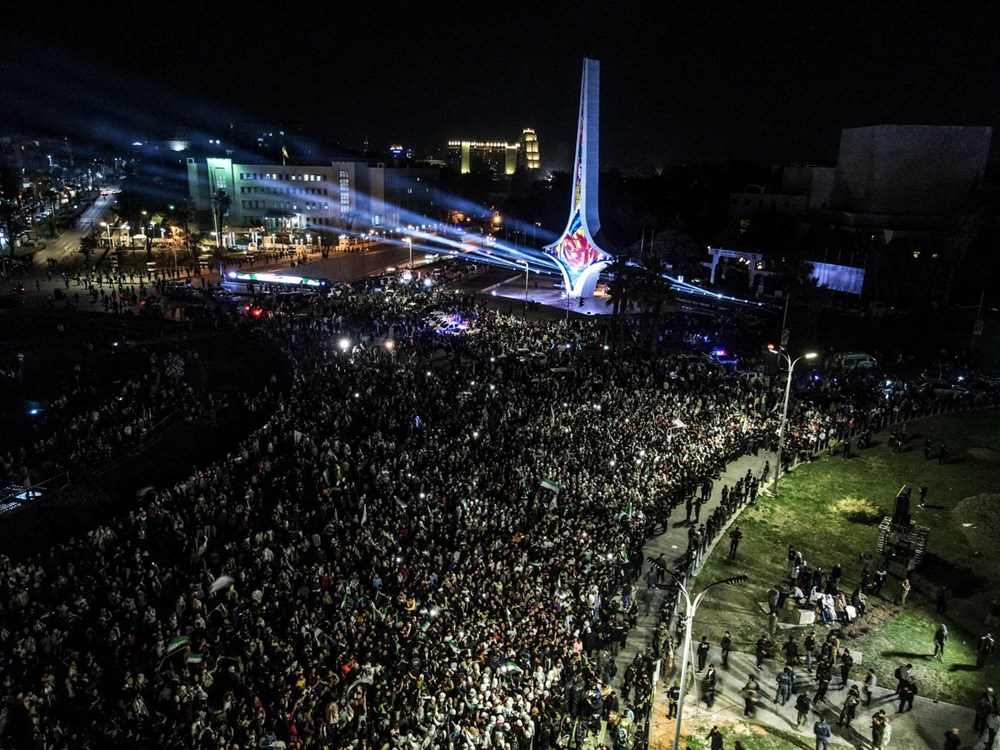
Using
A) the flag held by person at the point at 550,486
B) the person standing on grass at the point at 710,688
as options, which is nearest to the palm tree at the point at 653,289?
the flag held by person at the point at 550,486

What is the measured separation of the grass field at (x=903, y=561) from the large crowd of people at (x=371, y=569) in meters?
2.16

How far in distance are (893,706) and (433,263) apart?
67636 mm

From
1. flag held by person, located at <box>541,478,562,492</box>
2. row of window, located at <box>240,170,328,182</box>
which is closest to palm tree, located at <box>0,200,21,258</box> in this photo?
row of window, located at <box>240,170,328,182</box>

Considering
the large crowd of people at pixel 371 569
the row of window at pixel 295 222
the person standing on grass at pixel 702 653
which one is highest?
the row of window at pixel 295 222

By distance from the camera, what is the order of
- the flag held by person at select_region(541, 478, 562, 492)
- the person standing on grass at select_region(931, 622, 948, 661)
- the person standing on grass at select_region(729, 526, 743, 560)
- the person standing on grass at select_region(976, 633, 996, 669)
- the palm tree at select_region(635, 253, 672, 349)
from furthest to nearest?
the palm tree at select_region(635, 253, 672, 349), the person standing on grass at select_region(729, 526, 743, 560), the flag held by person at select_region(541, 478, 562, 492), the person standing on grass at select_region(931, 622, 948, 661), the person standing on grass at select_region(976, 633, 996, 669)

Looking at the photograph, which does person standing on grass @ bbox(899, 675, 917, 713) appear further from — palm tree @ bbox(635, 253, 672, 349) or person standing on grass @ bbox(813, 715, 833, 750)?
palm tree @ bbox(635, 253, 672, 349)

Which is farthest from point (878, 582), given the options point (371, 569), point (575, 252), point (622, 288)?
point (575, 252)

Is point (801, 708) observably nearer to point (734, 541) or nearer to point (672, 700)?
point (672, 700)

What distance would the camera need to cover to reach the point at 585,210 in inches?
2288

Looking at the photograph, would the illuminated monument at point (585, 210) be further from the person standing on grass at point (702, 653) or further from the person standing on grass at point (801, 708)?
the person standing on grass at point (801, 708)

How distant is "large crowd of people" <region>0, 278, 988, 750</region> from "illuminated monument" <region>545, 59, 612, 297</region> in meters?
29.3

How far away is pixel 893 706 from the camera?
50.0 ft

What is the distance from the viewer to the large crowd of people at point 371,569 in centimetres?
1201

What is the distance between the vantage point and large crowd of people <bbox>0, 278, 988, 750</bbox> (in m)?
12.0
